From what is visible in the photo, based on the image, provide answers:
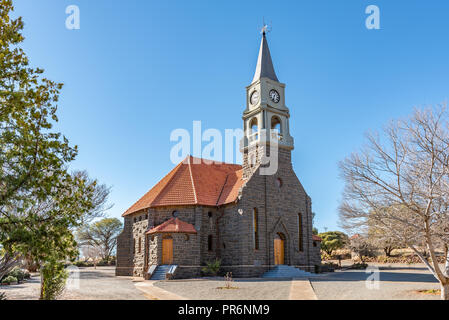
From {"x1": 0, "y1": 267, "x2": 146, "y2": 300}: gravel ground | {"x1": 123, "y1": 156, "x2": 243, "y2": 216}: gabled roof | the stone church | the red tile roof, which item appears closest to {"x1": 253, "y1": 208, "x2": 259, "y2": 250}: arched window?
the stone church

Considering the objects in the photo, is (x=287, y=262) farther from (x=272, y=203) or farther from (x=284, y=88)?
(x=284, y=88)

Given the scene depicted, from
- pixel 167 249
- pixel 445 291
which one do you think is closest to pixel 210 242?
pixel 167 249

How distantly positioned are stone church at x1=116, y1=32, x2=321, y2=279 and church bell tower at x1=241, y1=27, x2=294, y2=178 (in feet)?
0.29

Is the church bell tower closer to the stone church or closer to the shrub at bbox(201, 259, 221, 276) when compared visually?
the stone church

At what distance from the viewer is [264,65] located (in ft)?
110

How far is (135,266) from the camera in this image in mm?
31500

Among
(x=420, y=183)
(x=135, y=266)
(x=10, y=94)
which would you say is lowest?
(x=135, y=266)

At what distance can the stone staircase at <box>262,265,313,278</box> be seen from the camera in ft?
89.6

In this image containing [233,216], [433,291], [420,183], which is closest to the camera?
[420,183]

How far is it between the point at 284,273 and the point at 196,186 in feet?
34.4

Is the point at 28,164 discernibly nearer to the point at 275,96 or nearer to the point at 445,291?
the point at 445,291

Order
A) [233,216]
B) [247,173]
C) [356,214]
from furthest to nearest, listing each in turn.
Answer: [247,173]
[233,216]
[356,214]
